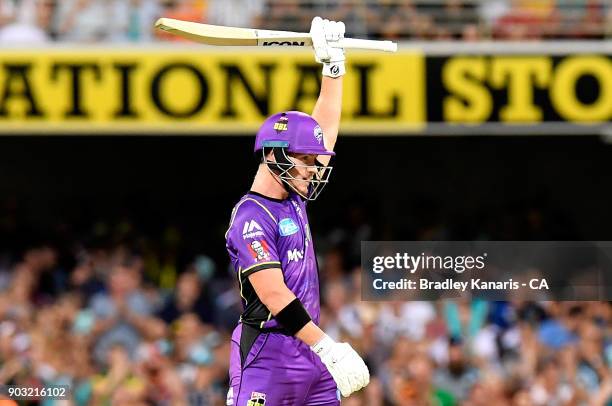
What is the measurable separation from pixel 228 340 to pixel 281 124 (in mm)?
5113

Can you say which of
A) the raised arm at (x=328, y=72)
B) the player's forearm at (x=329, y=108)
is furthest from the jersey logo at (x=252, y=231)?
the player's forearm at (x=329, y=108)

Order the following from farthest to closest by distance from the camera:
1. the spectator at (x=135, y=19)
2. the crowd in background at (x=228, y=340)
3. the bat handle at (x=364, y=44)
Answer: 1. the spectator at (x=135, y=19)
2. the crowd in background at (x=228, y=340)
3. the bat handle at (x=364, y=44)

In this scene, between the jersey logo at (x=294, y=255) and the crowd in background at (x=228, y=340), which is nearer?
the jersey logo at (x=294, y=255)

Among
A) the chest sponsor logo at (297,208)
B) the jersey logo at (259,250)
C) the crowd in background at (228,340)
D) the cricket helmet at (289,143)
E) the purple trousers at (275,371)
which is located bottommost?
the crowd in background at (228,340)

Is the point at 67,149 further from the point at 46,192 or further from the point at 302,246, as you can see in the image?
the point at 302,246

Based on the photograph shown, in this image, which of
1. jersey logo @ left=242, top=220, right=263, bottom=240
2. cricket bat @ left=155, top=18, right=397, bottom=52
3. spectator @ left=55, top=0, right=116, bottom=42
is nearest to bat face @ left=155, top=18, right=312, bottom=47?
cricket bat @ left=155, top=18, right=397, bottom=52

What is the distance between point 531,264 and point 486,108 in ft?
9.69

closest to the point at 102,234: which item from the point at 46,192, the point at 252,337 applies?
the point at 46,192

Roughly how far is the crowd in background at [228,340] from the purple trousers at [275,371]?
11.9 feet

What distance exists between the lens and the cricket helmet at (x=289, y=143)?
533 centimetres

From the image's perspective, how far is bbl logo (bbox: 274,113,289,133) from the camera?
17.7 feet

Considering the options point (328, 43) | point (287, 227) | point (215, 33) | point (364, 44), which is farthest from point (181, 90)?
point (287, 227)

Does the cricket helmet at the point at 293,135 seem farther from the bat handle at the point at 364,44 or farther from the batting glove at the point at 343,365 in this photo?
the batting glove at the point at 343,365

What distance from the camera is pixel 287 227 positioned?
5.33m
